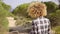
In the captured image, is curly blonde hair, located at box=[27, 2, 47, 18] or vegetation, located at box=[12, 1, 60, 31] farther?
vegetation, located at box=[12, 1, 60, 31]

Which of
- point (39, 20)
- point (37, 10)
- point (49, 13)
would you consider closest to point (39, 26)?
point (39, 20)

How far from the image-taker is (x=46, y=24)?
5.90 ft

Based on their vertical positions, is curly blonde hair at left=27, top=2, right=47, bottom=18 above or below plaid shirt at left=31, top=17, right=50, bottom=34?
above

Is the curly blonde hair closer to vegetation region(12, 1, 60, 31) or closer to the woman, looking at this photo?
the woman

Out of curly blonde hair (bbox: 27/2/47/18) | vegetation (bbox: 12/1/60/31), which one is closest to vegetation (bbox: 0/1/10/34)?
vegetation (bbox: 12/1/60/31)

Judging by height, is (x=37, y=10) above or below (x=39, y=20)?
above

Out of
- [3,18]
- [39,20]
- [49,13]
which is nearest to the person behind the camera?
[39,20]

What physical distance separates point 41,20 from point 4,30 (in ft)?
1.75

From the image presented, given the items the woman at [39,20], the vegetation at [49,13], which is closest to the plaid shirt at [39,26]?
the woman at [39,20]

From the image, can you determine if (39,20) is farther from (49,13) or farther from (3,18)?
(3,18)

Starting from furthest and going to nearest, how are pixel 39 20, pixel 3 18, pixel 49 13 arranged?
pixel 49 13 < pixel 3 18 < pixel 39 20

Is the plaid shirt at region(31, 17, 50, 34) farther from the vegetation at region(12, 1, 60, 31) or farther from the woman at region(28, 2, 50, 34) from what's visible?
the vegetation at region(12, 1, 60, 31)

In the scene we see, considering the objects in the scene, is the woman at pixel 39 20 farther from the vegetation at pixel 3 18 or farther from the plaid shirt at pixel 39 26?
Result: the vegetation at pixel 3 18

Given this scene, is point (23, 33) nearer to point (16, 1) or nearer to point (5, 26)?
point (5, 26)
